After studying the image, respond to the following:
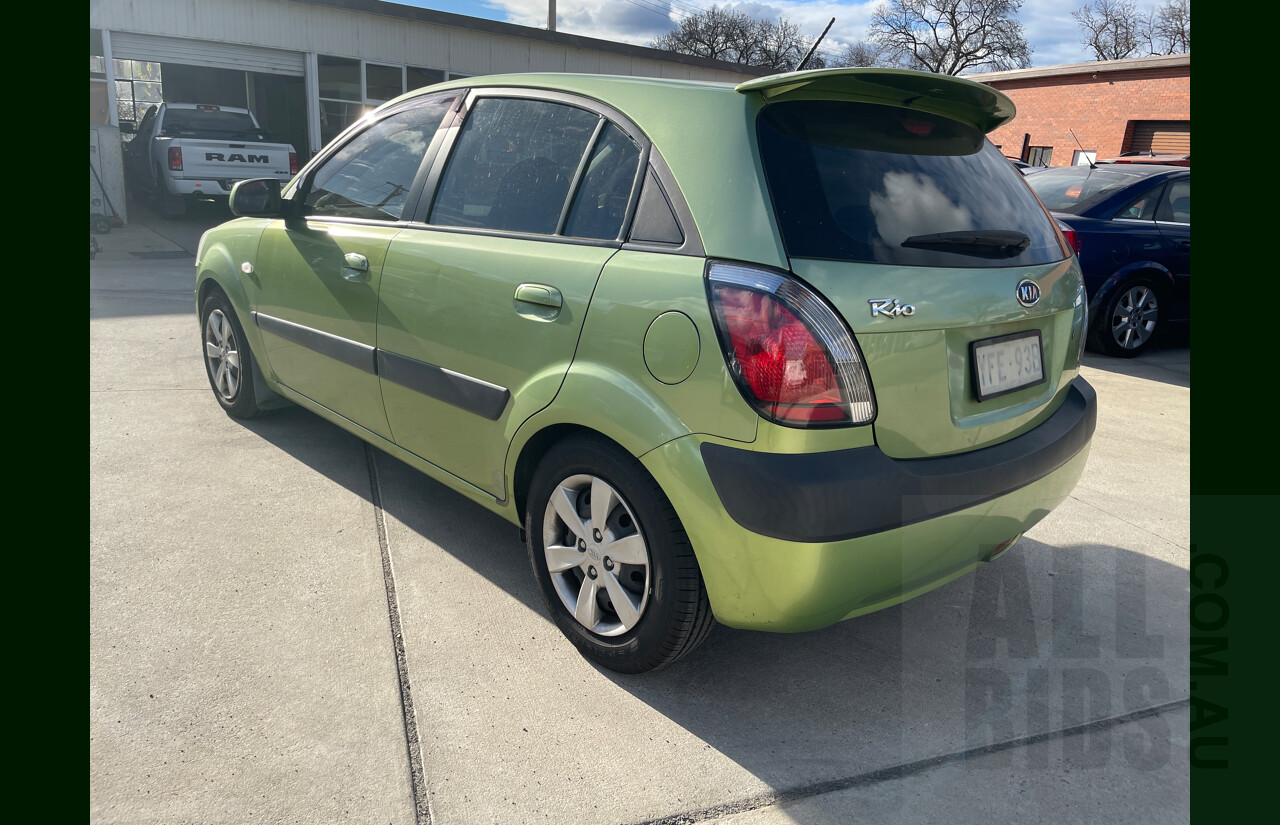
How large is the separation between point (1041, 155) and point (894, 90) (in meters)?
28.9

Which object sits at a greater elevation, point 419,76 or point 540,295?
point 419,76

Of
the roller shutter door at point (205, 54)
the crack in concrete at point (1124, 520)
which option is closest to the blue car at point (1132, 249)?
the crack in concrete at point (1124, 520)

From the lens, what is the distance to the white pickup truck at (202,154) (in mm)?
13445

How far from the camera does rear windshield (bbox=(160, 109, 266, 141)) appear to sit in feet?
48.1

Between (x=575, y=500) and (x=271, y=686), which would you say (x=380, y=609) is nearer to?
(x=271, y=686)

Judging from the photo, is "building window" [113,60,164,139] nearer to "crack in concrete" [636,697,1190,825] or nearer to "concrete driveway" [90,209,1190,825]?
"concrete driveway" [90,209,1190,825]

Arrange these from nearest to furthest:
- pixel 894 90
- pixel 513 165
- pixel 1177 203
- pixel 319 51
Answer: pixel 894 90 → pixel 513 165 → pixel 1177 203 → pixel 319 51

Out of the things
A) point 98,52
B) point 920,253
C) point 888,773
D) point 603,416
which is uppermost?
point 98,52

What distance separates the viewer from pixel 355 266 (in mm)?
3324

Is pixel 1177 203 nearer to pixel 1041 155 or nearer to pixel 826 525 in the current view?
pixel 826 525

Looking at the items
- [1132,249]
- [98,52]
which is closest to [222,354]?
[1132,249]

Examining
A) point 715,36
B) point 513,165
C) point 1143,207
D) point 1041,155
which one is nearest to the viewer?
point 513,165

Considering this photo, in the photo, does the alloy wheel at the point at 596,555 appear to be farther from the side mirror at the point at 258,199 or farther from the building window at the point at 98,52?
the building window at the point at 98,52

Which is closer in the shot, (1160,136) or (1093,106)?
(1160,136)
